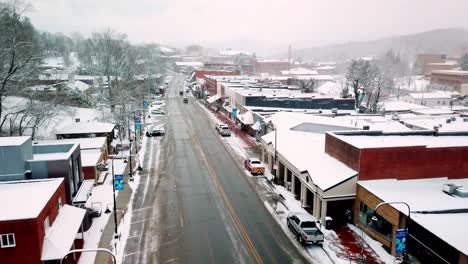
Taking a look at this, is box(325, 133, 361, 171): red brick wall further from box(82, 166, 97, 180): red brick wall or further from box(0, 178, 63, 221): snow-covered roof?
box(82, 166, 97, 180): red brick wall

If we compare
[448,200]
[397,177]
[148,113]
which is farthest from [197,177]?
[148,113]

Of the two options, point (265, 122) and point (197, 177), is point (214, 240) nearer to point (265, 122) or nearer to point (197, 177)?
point (197, 177)

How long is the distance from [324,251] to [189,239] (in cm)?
912

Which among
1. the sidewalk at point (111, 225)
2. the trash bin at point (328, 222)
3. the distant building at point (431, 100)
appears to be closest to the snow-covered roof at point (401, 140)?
the trash bin at point (328, 222)

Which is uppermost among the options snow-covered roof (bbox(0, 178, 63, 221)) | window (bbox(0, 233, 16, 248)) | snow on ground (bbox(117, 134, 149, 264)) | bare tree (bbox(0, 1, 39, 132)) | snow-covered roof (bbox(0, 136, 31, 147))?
bare tree (bbox(0, 1, 39, 132))

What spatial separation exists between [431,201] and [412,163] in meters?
4.50

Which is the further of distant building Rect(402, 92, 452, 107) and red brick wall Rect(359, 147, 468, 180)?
distant building Rect(402, 92, 452, 107)

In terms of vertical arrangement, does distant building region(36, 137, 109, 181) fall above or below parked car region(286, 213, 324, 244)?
above

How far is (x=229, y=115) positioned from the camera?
7969 centimetres

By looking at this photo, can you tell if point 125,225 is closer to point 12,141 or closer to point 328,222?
point 12,141

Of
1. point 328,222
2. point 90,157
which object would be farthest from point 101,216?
point 328,222

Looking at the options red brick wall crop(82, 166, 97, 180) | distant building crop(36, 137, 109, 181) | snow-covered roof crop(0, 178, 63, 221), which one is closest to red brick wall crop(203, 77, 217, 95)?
distant building crop(36, 137, 109, 181)

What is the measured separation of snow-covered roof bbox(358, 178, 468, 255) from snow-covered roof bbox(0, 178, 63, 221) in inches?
825

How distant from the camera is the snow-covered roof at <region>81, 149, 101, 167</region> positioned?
36.2 m
